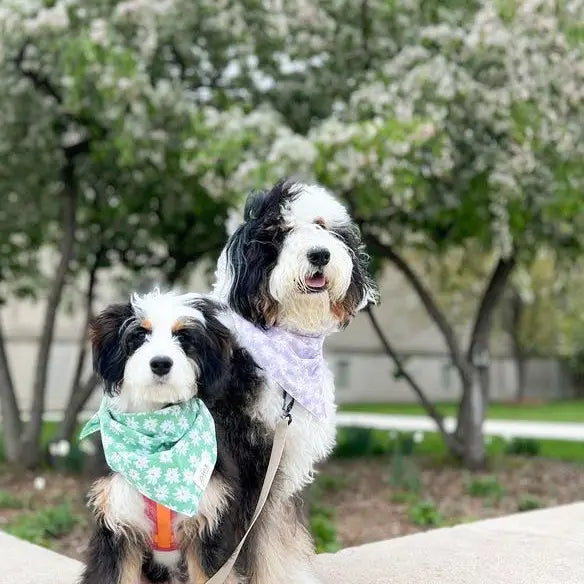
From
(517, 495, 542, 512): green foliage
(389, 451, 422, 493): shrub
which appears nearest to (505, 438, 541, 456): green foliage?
(389, 451, 422, 493): shrub

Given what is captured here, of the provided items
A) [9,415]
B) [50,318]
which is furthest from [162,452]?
[9,415]

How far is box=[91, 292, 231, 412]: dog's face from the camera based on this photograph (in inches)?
106

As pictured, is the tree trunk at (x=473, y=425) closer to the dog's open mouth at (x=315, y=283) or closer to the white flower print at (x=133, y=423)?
the dog's open mouth at (x=315, y=283)

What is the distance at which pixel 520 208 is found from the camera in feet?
26.2

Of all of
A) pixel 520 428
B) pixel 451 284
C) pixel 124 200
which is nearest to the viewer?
pixel 124 200

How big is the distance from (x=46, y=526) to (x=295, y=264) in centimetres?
410

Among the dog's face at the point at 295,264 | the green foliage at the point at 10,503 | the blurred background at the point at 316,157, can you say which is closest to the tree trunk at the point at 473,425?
the blurred background at the point at 316,157

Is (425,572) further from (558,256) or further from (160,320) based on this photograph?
(558,256)

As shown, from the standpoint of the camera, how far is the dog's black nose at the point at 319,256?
292 cm

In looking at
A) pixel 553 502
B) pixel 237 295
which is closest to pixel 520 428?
pixel 553 502

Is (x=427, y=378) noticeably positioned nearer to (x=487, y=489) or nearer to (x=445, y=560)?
(x=487, y=489)

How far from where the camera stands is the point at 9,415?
930cm

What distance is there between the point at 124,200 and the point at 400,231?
116 inches

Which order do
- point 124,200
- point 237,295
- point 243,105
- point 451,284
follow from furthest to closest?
point 451,284
point 124,200
point 243,105
point 237,295
